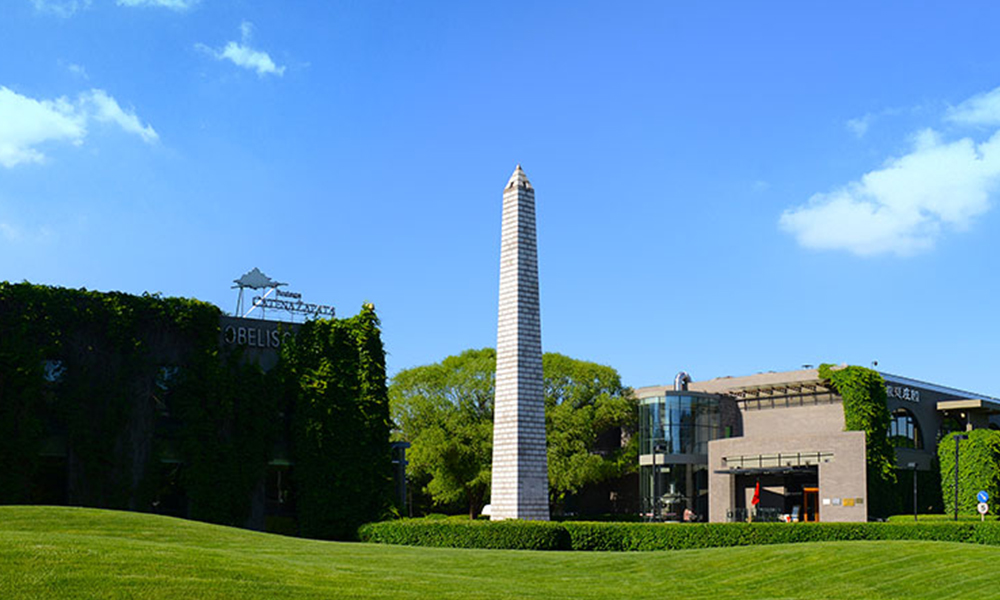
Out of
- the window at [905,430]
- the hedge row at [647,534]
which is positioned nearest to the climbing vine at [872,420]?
the window at [905,430]

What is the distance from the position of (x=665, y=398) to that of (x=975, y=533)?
35.2 m

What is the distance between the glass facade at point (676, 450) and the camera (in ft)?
223

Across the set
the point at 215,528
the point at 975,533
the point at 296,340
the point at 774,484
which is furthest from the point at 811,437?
the point at 215,528

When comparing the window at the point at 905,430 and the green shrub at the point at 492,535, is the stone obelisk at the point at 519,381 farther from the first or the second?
the window at the point at 905,430

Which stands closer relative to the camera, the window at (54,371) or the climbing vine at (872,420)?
the window at (54,371)

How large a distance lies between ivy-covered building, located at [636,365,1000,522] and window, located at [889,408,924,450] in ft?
0.27

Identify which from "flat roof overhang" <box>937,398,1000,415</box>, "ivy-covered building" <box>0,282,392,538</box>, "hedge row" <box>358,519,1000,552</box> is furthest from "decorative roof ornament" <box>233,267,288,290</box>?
"flat roof overhang" <box>937,398,1000,415</box>

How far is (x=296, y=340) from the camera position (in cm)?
4228

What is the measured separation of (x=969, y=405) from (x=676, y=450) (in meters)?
18.7

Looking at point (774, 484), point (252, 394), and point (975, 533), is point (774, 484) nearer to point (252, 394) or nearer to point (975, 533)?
point (975, 533)

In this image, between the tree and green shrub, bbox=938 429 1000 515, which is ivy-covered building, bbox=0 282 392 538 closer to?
the tree

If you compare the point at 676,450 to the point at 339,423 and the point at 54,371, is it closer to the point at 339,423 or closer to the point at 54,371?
the point at 339,423

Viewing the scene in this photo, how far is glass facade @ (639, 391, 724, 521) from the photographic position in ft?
223

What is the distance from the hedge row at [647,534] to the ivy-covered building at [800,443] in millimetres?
20969
